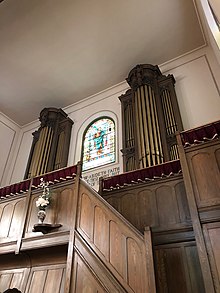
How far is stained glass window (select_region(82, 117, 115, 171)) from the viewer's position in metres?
6.53

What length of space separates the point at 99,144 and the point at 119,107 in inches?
51.9

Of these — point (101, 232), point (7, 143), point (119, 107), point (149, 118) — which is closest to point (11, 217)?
point (101, 232)

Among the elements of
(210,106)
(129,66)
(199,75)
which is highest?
(129,66)

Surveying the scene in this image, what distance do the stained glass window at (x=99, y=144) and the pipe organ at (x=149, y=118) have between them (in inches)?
23.8

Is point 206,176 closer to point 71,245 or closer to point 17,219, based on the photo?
point 71,245

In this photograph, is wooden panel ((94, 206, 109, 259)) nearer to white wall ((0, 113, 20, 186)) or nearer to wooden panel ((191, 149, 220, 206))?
wooden panel ((191, 149, 220, 206))

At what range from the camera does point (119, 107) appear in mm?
7230

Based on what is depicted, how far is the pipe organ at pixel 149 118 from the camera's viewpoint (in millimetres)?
5289

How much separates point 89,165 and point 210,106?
348 cm

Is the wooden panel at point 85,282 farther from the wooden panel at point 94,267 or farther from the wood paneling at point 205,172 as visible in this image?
the wood paneling at point 205,172

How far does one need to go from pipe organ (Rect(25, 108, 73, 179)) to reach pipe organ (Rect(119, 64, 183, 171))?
2.03 meters

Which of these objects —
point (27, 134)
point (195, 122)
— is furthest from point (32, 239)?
point (27, 134)

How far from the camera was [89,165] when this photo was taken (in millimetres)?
6637

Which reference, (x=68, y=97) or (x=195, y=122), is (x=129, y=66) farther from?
(x=195, y=122)
